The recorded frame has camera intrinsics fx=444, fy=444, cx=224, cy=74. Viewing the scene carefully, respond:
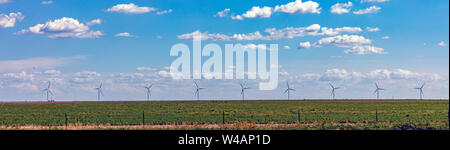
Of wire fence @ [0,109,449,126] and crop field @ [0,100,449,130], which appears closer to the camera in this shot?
crop field @ [0,100,449,130]

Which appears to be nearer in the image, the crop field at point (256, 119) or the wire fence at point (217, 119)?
the crop field at point (256, 119)
